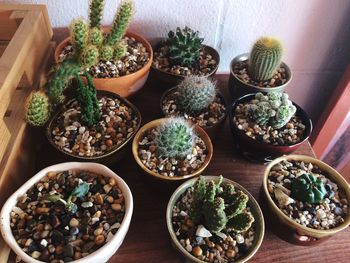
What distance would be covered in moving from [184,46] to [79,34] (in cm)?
36

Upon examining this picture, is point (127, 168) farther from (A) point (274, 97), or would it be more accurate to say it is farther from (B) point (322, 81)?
(B) point (322, 81)

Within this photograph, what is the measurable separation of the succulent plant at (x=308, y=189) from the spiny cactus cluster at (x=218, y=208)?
0.15m

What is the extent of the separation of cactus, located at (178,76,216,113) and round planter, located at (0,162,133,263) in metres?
0.28

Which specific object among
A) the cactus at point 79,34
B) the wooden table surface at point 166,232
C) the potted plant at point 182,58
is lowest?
the wooden table surface at point 166,232

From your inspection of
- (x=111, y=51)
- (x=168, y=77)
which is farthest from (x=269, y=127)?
(x=111, y=51)

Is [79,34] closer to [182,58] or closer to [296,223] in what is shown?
[182,58]

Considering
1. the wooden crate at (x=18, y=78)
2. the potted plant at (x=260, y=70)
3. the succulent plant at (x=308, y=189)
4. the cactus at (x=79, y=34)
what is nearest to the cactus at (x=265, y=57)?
the potted plant at (x=260, y=70)

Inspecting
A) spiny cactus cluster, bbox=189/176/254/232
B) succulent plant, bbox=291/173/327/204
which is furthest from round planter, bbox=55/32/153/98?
succulent plant, bbox=291/173/327/204

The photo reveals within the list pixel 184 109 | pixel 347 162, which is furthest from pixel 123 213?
pixel 347 162

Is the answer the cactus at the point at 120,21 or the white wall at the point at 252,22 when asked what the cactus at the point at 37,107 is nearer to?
the cactus at the point at 120,21

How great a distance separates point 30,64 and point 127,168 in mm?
354

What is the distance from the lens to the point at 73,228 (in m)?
0.68

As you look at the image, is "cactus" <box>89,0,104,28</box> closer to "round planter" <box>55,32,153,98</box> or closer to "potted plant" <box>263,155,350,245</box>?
"round planter" <box>55,32,153,98</box>

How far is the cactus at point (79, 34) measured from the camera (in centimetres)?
71
